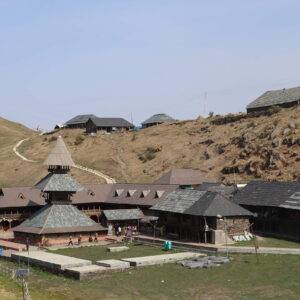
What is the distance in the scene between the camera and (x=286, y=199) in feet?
199

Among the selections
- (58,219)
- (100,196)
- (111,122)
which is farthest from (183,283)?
(111,122)

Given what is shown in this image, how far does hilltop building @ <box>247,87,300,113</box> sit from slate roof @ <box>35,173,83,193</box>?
58.1 metres

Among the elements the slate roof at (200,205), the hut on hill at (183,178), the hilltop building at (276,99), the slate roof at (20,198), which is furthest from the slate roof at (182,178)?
the hilltop building at (276,99)

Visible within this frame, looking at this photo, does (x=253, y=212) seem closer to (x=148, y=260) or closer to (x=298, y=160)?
(x=148, y=260)

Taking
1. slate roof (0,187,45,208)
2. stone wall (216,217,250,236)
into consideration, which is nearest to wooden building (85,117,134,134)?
slate roof (0,187,45,208)

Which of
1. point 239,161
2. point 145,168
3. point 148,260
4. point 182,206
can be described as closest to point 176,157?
point 145,168

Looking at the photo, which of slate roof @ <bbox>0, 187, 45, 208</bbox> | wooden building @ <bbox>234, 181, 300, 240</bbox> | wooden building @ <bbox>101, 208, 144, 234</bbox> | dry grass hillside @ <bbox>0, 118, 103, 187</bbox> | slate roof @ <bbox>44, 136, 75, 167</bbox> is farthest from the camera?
dry grass hillside @ <bbox>0, 118, 103, 187</bbox>

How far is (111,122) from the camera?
502ft

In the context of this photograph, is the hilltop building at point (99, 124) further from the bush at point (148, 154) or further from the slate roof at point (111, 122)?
the bush at point (148, 154)

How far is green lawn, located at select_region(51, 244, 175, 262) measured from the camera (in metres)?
54.5

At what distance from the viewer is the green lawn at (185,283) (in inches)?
1521

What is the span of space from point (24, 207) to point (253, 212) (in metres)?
30.6

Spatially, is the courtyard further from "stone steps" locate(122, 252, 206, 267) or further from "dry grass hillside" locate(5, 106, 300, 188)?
"dry grass hillside" locate(5, 106, 300, 188)

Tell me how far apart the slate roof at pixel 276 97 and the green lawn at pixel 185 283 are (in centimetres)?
6956
